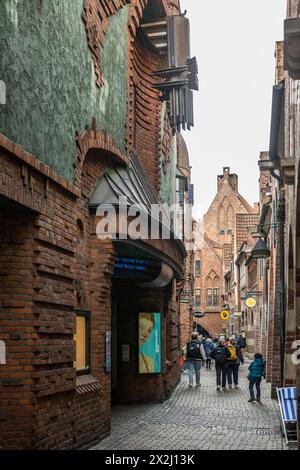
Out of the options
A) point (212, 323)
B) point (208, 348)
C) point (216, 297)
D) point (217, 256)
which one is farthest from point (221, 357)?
point (217, 256)

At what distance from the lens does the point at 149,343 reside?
19297mm

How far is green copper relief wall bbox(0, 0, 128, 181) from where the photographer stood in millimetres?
9055

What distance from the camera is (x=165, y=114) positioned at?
2219 centimetres

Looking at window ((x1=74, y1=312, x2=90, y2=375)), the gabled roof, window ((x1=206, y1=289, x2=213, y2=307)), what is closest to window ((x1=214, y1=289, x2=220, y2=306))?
window ((x1=206, y1=289, x2=213, y2=307))

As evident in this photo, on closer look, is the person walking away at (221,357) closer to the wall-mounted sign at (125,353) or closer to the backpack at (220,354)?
the backpack at (220,354)

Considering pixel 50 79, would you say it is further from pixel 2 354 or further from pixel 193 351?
pixel 193 351

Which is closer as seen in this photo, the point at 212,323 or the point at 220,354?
the point at 220,354

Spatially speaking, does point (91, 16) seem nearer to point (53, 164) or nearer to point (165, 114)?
point (53, 164)

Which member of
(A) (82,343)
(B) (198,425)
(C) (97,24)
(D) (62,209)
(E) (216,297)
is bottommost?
(B) (198,425)

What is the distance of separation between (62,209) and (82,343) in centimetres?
278

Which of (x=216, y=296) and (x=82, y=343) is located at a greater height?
(x=82, y=343)

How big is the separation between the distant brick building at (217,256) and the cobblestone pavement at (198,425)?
165ft

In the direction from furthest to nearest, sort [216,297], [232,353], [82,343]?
[216,297] < [232,353] < [82,343]
